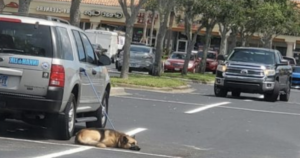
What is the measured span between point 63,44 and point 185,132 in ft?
13.3

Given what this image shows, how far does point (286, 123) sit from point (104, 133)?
7910 mm

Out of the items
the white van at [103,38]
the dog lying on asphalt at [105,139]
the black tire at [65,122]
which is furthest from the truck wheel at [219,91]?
the white van at [103,38]

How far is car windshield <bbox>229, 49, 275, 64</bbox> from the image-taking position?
27453mm

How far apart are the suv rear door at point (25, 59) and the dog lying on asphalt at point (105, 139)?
0.90 meters

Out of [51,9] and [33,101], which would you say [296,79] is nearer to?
[51,9]

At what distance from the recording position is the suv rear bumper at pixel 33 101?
464 inches

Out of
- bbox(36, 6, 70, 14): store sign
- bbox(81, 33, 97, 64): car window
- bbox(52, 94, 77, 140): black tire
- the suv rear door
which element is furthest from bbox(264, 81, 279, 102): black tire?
bbox(36, 6, 70, 14): store sign

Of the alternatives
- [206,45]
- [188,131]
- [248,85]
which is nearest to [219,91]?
[248,85]

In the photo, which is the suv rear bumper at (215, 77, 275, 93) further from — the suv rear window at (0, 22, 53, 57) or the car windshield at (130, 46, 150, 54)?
the suv rear window at (0, 22, 53, 57)

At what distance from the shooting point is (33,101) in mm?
11773

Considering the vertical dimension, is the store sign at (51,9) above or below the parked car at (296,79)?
above

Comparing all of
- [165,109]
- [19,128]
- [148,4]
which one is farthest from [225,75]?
[148,4]

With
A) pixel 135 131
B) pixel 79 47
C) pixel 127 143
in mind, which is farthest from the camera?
pixel 135 131

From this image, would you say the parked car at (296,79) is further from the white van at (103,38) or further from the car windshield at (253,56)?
the car windshield at (253,56)
